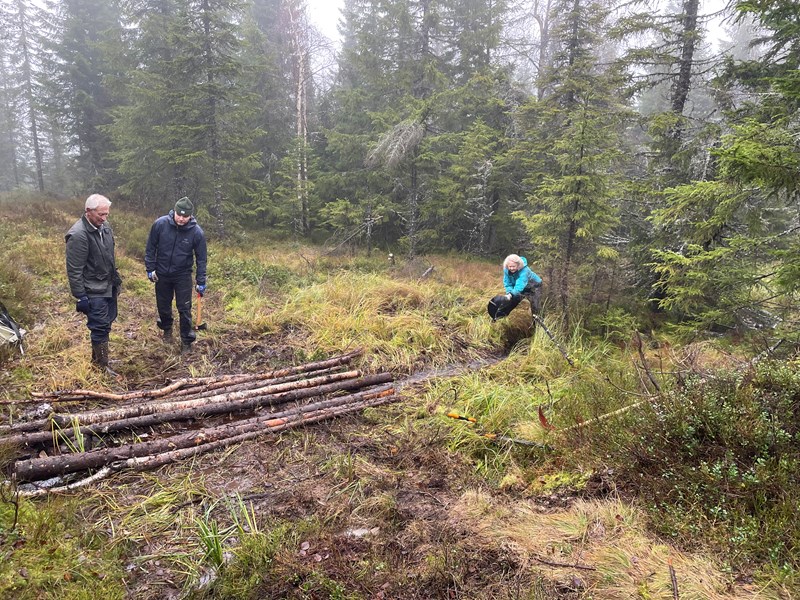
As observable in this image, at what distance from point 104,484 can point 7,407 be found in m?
1.91

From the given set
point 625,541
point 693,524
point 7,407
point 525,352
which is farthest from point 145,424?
point 525,352

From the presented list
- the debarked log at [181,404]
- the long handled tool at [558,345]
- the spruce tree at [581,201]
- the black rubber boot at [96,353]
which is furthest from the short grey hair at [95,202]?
the spruce tree at [581,201]

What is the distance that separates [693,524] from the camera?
2441mm

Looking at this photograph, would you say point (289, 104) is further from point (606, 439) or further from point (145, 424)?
point (606, 439)

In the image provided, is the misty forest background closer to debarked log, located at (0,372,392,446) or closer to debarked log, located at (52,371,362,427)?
debarked log, located at (0,372,392,446)

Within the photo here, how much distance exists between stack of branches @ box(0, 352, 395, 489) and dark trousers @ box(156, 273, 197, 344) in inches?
53.7

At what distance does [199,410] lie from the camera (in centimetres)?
454

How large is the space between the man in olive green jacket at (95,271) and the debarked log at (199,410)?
157 centimetres

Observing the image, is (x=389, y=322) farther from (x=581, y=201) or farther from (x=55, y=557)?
(x=55, y=557)

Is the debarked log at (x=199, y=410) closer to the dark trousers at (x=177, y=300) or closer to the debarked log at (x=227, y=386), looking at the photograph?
the debarked log at (x=227, y=386)

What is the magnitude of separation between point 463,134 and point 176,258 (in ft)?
35.0

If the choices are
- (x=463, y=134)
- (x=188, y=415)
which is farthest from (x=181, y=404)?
(x=463, y=134)

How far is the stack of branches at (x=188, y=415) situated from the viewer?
3.59 metres

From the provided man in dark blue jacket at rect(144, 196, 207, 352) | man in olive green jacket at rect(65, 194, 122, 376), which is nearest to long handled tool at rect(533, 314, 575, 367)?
man in dark blue jacket at rect(144, 196, 207, 352)
